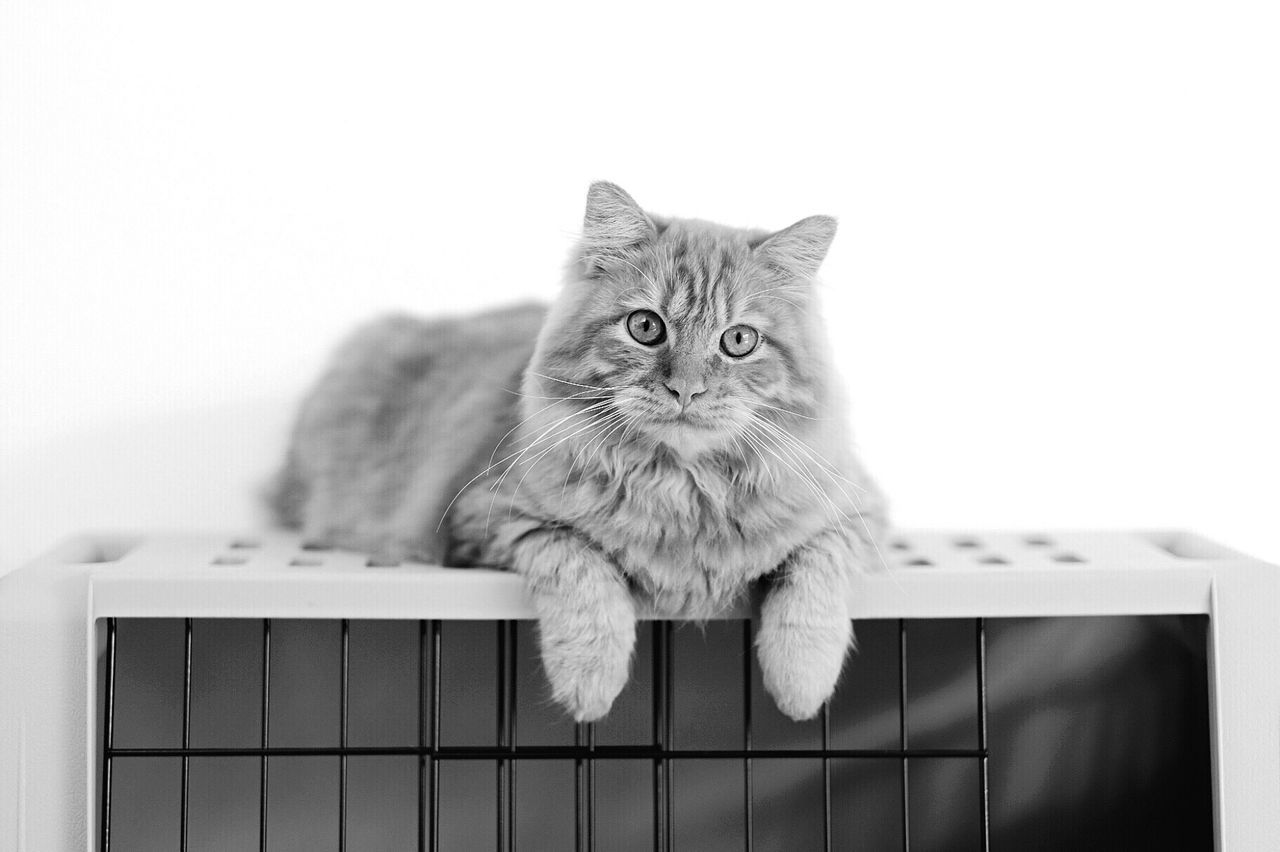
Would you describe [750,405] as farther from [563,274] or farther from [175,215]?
[175,215]

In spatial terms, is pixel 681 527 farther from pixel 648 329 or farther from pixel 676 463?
pixel 648 329

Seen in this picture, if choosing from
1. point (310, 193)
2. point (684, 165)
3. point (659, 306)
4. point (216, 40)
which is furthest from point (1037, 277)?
point (216, 40)

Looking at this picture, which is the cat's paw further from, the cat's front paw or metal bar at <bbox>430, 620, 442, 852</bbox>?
metal bar at <bbox>430, 620, 442, 852</bbox>

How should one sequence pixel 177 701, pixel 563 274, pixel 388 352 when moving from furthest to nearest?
pixel 388 352 < pixel 177 701 < pixel 563 274

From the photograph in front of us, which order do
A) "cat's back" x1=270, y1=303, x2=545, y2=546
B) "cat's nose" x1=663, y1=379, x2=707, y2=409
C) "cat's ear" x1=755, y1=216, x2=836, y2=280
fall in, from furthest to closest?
1. "cat's back" x1=270, y1=303, x2=545, y2=546
2. "cat's ear" x1=755, y1=216, x2=836, y2=280
3. "cat's nose" x1=663, y1=379, x2=707, y2=409

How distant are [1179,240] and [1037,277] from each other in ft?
0.74

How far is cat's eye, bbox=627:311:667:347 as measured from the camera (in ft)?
4.65

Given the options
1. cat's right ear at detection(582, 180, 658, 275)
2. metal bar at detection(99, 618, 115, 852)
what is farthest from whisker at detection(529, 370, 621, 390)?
metal bar at detection(99, 618, 115, 852)

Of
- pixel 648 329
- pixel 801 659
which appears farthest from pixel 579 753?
pixel 648 329

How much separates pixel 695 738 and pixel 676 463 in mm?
612

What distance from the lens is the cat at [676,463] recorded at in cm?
139

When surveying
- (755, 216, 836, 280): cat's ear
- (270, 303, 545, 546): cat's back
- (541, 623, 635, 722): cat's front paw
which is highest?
(755, 216, 836, 280): cat's ear

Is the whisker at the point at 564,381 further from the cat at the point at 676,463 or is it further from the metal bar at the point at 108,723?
the metal bar at the point at 108,723

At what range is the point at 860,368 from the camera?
2.08 meters
